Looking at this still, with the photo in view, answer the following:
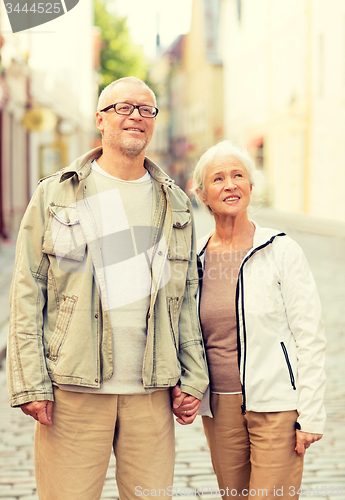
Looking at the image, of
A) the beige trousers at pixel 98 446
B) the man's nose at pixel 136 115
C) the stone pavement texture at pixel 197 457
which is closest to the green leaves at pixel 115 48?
Answer: the stone pavement texture at pixel 197 457

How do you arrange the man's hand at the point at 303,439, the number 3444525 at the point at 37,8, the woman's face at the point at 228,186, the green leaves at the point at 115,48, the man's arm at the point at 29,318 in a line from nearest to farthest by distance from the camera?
the man's arm at the point at 29,318 → the man's hand at the point at 303,439 → the woman's face at the point at 228,186 → the number 3444525 at the point at 37,8 → the green leaves at the point at 115,48

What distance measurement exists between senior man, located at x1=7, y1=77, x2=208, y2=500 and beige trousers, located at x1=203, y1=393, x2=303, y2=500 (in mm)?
189

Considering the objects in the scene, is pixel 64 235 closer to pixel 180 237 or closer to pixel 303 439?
pixel 180 237

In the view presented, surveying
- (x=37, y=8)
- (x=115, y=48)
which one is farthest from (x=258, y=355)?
(x=115, y=48)

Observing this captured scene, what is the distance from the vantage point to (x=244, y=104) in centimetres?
3544

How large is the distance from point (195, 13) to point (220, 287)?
153 ft

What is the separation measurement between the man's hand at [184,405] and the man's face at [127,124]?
37.4 inches

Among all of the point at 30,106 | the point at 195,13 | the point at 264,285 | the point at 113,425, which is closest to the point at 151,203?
the point at 264,285

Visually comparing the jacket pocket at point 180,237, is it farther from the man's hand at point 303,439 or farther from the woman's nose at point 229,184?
the man's hand at point 303,439

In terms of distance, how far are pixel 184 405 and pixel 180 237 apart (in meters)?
0.66

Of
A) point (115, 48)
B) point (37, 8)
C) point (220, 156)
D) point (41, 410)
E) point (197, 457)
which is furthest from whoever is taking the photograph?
point (115, 48)

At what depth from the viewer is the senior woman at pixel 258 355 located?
100 inches

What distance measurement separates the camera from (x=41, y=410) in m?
2.42

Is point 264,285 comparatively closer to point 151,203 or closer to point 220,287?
point 220,287
